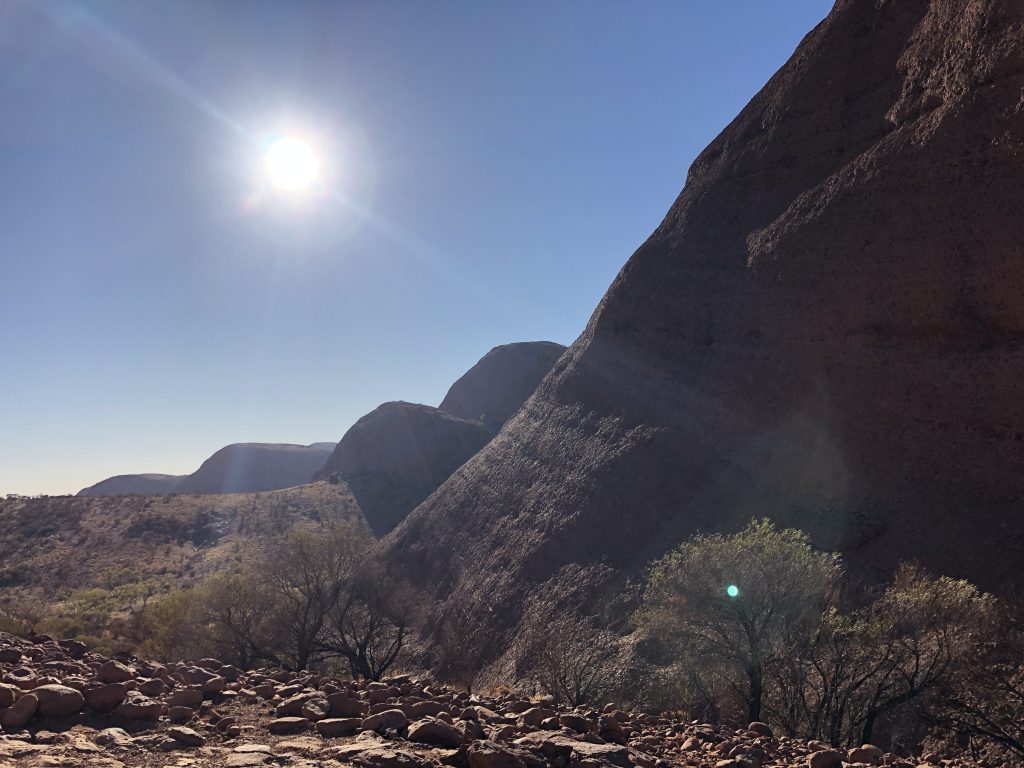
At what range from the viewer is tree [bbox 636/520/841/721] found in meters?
12.2

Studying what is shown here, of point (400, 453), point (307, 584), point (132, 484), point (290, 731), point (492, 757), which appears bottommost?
point (492, 757)

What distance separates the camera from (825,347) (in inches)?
857

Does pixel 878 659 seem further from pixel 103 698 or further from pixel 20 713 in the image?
pixel 20 713

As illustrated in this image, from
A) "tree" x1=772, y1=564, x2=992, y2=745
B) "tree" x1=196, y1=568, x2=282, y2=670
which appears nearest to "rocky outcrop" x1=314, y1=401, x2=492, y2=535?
"tree" x1=196, y1=568, x2=282, y2=670

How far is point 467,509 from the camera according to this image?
32500mm

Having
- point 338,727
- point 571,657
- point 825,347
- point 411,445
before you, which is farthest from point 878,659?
point 411,445

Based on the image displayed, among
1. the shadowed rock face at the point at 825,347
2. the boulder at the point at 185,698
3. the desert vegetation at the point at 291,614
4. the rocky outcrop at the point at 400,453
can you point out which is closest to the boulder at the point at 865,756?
the boulder at the point at 185,698

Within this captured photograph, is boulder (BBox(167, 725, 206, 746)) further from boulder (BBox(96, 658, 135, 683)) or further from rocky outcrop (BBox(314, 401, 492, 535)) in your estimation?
rocky outcrop (BBox(314, 401, 492, 535))

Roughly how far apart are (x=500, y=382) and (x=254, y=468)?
46796 mm

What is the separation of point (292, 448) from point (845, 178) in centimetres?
10587

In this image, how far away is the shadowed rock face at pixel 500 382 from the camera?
80.0 meters

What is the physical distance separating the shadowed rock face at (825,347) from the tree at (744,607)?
5.47 meters

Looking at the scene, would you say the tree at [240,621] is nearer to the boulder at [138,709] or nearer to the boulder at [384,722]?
the boulder at [138,709]

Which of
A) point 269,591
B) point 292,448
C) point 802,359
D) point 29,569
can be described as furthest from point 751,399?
point 292,448
